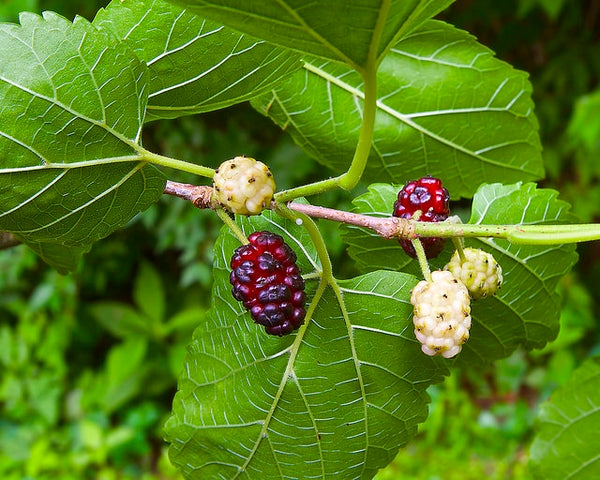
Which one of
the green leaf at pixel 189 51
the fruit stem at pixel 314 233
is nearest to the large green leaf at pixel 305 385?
the fruit stem at pixel 314 233

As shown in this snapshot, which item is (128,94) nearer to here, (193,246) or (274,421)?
(274,421)

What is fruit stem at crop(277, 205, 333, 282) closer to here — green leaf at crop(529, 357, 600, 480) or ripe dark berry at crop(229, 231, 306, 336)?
ripe dark berry at crop(229, 231, 306, 336)

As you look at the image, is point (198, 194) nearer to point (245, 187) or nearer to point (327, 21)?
point (245, 187)

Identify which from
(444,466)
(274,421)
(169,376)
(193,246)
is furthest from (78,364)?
(274,421)

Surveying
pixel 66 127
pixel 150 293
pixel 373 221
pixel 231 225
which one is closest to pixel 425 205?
pixel 373 221

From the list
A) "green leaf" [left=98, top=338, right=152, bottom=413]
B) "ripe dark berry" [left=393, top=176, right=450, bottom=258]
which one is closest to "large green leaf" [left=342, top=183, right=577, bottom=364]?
"ripe dark berry" [left=393, top=176, right=450, bottom=258]

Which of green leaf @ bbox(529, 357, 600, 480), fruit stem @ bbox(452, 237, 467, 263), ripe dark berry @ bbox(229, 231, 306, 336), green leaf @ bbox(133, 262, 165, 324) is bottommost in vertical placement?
green leaf @ bbox(133, 262, 165, 324)
